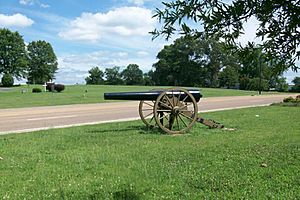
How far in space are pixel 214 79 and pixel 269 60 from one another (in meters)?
90.4

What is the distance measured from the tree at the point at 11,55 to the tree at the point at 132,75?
28.6 m

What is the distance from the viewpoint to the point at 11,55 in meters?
93.8

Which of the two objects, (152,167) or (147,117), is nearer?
(152,167)

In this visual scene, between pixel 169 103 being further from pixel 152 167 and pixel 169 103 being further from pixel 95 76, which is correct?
pixel 95 76

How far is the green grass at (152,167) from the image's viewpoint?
5213 millimetres

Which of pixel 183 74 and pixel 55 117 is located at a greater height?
pixel 183 74

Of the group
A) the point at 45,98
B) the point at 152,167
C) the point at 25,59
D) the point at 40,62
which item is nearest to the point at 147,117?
the point at 152,167

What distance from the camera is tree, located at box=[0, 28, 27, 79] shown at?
93.3 metres

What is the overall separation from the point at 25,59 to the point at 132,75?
97.2 ft

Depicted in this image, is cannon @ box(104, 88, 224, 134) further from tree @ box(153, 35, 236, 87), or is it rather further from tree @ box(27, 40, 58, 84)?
tree @ box(27, 40, 58, 84)

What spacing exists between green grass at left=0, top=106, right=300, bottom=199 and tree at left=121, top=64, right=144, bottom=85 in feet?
321

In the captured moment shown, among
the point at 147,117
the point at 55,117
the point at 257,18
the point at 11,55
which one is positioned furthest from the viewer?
the point at 11,55

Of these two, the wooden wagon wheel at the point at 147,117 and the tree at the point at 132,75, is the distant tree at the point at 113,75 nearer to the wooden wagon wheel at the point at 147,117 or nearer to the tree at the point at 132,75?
the tree at the point at 132,75

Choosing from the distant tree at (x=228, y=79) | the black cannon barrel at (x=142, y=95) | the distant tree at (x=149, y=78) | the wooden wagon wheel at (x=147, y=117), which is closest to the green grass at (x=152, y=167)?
the black cannon barrel at (x=142, y=95)
